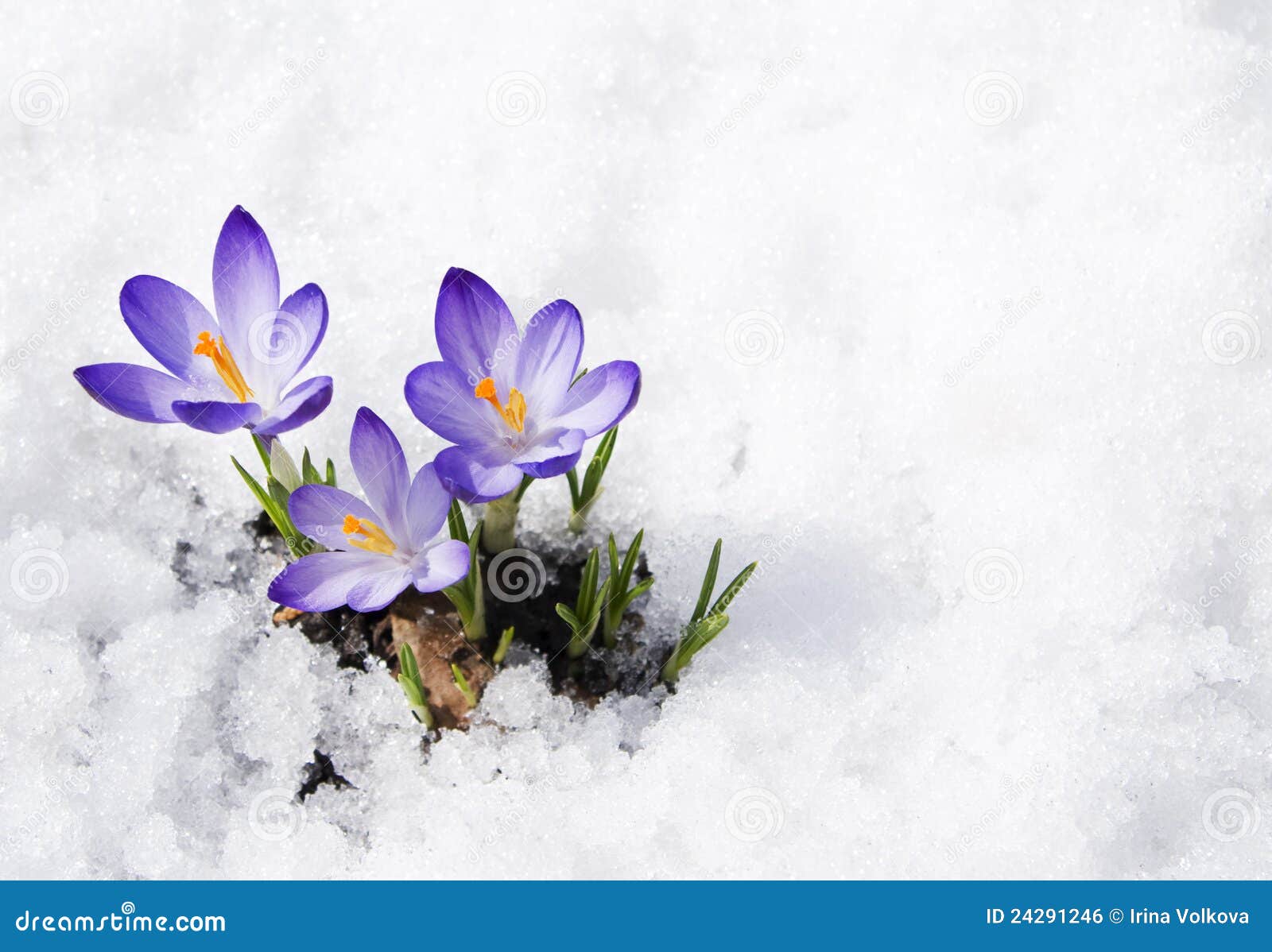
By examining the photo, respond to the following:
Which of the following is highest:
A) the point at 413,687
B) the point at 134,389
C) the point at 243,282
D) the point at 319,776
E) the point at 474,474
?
the point at 243,282

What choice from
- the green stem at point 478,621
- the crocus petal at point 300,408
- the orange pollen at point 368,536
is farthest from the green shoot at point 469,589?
the crocus petal at point 300,408

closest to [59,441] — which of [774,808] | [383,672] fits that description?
[383,672]

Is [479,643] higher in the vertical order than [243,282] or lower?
lower

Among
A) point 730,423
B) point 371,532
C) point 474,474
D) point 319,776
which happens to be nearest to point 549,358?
point 474,474

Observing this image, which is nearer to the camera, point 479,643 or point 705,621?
point 705,621

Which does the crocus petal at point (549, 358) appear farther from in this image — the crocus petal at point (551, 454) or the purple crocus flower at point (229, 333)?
the purple crocus flower at point (229, 333)

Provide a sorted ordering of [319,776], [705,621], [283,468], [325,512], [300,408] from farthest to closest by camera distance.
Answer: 1. [319,776]
2. [705,621]
3. [283,468]
4. [325,512]
5. [300,408]

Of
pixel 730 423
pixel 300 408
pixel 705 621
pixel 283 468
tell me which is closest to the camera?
pixel 300 408

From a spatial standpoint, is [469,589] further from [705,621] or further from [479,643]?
[705,621]

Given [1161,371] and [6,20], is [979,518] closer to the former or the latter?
[1161,371]
